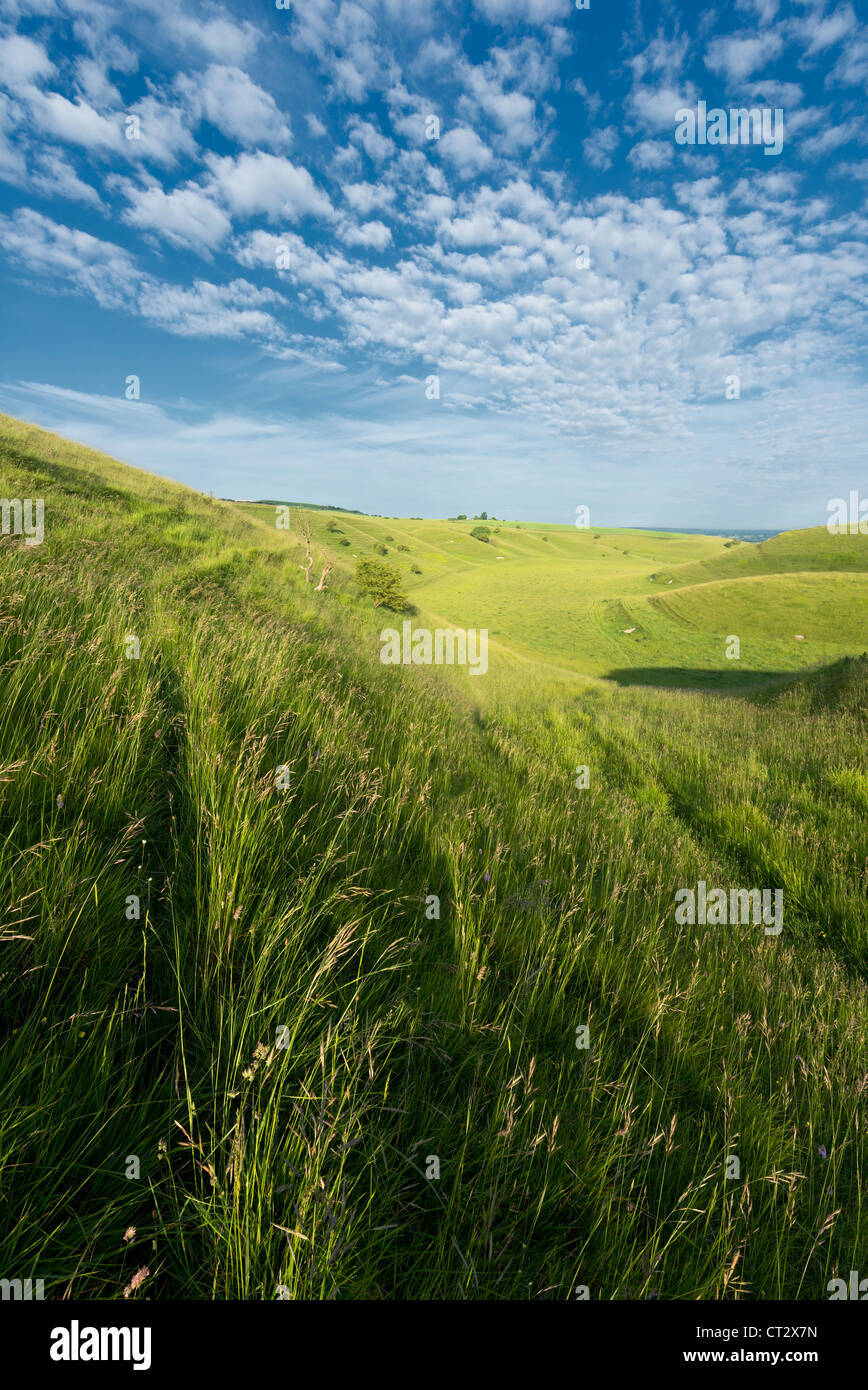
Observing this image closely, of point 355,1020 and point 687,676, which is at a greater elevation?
point 687,676

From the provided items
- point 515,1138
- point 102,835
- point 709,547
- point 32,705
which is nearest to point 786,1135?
point 515,1138

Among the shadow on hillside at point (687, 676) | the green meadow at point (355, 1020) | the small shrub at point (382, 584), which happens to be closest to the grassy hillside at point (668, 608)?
the shadow on hillside at point (687, 676)

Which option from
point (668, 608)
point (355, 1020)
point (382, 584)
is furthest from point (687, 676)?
point (355, 1020)

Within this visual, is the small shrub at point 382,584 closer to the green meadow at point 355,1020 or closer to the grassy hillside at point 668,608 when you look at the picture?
the grassy hillside at point 668,608

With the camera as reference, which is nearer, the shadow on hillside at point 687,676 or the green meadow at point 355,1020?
the green meadow at point 355,1020

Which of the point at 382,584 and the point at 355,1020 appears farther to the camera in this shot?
the point at 382,584

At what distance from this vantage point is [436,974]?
1.98 m

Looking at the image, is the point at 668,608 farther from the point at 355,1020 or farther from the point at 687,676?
the point at 355,1020

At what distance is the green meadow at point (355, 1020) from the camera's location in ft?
3.65

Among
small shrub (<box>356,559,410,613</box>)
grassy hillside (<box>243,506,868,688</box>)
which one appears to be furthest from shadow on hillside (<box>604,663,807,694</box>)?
small shrub (<box>356,559,410,613</box>)

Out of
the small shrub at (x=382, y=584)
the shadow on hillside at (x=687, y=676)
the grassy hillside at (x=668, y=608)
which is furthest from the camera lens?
the small shrub at (x=382, y=584)

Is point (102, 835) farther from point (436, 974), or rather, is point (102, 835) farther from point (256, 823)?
point (436, 974)

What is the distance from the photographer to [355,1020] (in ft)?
4.92

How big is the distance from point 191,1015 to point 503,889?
182 centimetres
